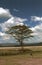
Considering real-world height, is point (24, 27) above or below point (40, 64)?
above

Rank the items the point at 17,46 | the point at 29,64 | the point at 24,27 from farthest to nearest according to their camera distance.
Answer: the point at 17,46 < the point at 24,27 < the point at 29,64

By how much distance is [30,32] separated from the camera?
31688 mm

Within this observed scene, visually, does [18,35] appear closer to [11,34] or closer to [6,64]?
[11,34]

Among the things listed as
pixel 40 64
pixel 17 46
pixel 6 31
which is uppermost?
pixel 6 31

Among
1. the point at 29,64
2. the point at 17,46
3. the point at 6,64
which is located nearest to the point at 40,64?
the point at 29,64

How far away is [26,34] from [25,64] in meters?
18.5

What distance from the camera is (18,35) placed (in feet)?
104

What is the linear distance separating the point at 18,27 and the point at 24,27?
99 centimetres

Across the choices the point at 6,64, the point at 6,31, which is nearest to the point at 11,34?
the point at 6,31

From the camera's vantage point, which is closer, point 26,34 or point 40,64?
point 40,64

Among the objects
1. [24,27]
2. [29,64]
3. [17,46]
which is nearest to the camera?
[29,64]

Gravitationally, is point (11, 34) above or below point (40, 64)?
above

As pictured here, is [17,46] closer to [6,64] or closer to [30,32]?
[30,32]

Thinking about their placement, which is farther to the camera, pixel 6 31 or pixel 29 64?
pixel 6 31
